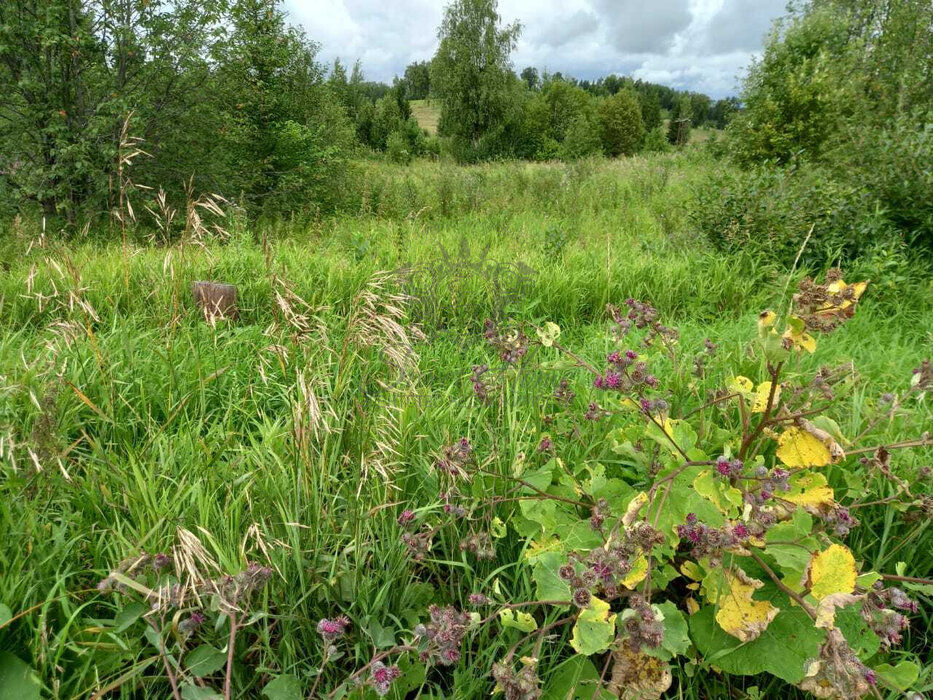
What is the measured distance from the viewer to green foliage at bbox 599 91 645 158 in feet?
165

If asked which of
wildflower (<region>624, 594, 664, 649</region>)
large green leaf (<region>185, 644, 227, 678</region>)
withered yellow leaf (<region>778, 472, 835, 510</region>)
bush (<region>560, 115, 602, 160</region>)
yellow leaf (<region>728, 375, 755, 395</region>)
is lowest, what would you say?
large green leaf (<region>185, 644, 227, 678</region>)

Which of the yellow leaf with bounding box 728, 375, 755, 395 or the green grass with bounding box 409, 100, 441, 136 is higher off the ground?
the green grass with bounding box 409, 100, 441, 136

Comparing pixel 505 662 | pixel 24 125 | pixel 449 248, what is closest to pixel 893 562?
pixel 505 662

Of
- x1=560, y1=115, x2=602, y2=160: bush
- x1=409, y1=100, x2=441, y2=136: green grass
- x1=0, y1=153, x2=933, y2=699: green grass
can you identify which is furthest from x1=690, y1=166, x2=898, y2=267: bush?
x1=409, y1=100, x2=441, y2=136: green grass

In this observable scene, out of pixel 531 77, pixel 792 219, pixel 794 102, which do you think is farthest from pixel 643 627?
pixel 531 77

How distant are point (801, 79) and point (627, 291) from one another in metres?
10.9

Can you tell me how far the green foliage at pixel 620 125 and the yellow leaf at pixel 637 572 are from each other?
53.6m

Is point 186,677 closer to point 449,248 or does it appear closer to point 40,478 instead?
point 40,478

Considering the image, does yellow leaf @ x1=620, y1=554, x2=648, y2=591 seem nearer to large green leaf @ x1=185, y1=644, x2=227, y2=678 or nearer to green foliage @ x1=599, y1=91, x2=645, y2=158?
large green leaf @ x1=185, y1=644, x2=227, y2=678

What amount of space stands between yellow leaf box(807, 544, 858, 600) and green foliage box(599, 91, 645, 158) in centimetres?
5364

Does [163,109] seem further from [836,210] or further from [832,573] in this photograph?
[832,573]

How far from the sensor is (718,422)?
88.5 inches

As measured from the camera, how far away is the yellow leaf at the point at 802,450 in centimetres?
132

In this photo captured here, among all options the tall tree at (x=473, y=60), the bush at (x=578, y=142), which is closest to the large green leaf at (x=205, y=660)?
the bush at (x=578, y=142)
